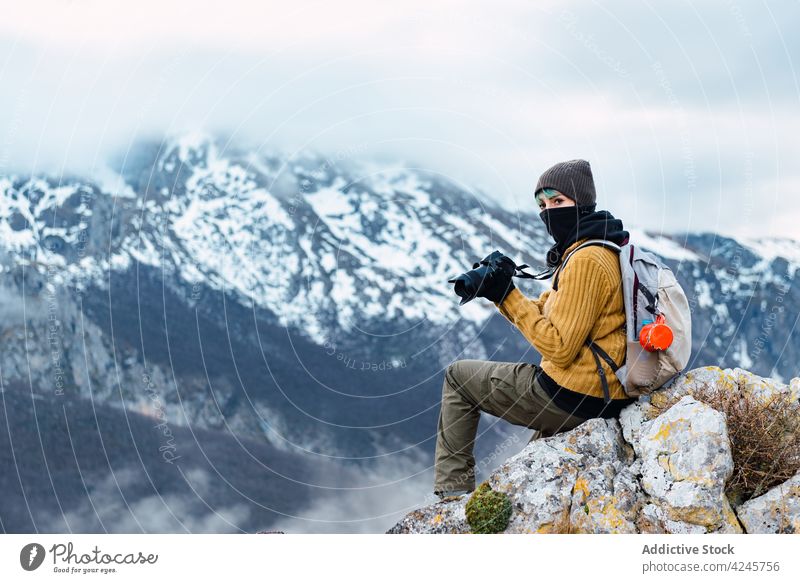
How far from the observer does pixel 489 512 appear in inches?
312

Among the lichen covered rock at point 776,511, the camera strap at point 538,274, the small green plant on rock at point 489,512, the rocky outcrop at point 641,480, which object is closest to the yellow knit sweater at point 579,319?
the camera strap at point 538,274

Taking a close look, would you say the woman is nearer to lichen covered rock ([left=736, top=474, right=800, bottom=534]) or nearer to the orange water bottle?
the orange water bottle

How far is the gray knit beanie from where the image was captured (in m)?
7.95

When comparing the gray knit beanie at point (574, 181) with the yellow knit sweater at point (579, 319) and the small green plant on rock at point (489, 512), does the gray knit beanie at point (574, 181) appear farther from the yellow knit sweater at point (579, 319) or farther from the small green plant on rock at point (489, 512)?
the small green plant on rock at point (489, 512)

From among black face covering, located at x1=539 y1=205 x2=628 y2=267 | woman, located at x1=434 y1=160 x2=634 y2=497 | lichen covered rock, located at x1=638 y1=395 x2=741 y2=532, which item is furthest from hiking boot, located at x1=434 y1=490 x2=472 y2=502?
black face covering, located at x1=539 y1=205 x2=628 y2=267

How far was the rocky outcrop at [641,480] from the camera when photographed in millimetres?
7234

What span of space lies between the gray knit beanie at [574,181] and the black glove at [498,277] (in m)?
1.01

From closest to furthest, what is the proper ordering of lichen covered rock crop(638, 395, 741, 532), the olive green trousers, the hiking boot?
lichen covered rock crop(638, 395, 741, 532), the olive green trousers, the hiking boot

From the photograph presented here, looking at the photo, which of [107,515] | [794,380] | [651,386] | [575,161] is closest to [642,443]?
[651,386]

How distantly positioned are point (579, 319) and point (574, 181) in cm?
151

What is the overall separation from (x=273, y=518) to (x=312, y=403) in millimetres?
31433

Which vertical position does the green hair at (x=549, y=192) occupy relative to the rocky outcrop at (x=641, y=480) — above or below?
above

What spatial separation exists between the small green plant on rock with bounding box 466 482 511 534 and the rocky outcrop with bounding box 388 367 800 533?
9cm

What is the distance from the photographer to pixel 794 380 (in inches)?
336
